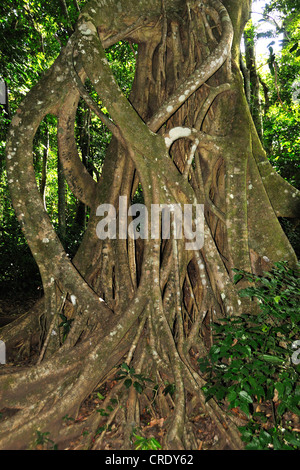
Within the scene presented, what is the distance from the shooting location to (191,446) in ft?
6.70

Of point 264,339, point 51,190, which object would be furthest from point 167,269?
point 51,190

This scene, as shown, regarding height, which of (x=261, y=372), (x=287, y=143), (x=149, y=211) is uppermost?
(x=287, y=143)

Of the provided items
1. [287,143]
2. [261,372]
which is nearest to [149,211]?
[261,372]

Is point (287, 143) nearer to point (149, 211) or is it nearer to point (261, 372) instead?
point (149, 211)

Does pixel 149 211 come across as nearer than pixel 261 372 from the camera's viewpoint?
No

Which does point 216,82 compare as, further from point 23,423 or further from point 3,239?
point 3,239

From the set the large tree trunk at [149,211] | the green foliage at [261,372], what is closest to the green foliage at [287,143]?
the large tree trunk at [149,211]

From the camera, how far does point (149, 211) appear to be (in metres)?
2.77

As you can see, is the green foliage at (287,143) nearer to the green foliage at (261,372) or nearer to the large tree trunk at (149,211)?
the large tree trunk at (149,211)

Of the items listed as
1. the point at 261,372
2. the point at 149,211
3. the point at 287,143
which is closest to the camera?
the point at 261,372

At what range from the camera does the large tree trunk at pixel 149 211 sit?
2.37m

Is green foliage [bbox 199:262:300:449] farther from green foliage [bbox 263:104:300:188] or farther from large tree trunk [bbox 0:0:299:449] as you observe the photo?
green foliage [bbox 263:104:300:188]

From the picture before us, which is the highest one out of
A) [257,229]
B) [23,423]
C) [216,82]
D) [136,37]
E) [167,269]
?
[136,37]
